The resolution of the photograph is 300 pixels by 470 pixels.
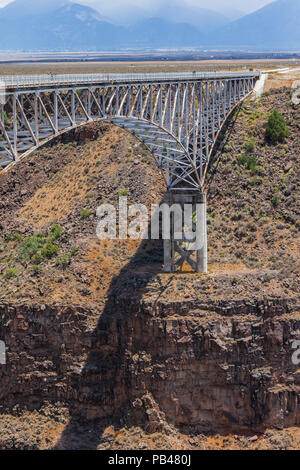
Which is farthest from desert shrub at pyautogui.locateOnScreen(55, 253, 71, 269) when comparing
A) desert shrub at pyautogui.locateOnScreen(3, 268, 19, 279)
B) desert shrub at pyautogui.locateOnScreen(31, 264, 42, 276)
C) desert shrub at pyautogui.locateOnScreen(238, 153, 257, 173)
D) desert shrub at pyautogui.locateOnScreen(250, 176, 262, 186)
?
desert shrub at pyautogui.locateOnScreen(238, 153, 257, 173)

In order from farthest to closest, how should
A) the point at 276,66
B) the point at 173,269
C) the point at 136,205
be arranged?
the point at 276,66 → the point at 136,205 → the point at 173,269

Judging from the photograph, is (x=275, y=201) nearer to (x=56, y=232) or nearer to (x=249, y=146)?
(x=249, y=146)

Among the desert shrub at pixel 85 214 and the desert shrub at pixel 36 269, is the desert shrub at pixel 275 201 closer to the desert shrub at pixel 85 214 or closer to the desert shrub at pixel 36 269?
the desert shrub at pixel 85 214

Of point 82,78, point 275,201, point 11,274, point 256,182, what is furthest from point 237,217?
point 82,78

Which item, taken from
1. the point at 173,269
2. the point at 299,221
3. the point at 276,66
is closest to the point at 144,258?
the point at 173,269

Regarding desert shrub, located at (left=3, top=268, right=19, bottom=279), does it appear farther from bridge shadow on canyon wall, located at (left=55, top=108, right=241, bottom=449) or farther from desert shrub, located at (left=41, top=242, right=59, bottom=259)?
bridge shadow on canyon wall, located at (left=55, top=108, right=241, bottom=449)

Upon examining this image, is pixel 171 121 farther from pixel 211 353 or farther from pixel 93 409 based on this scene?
pixel 93 409
